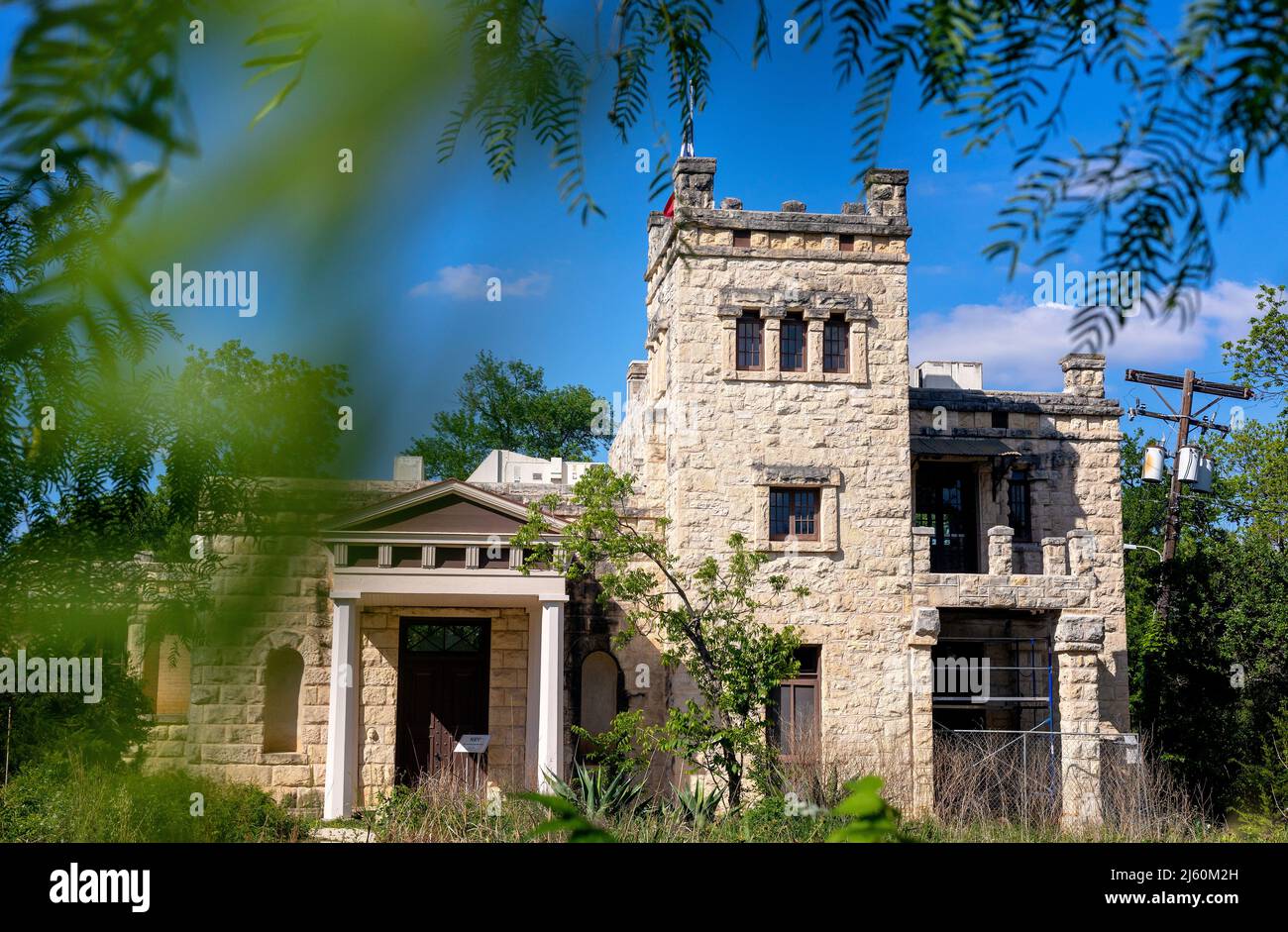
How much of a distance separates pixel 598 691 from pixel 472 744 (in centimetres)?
186

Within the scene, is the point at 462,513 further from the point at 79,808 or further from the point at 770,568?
the point at 79,808

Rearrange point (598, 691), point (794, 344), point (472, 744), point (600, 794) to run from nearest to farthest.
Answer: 1. point (600, 794)
2. point (472, 744)
3. point (598, 691)
4. point (794, 344)

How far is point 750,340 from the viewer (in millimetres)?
15875

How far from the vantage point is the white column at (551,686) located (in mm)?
14031

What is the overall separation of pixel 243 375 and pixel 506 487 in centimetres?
1576

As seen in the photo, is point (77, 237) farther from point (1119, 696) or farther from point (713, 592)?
point (1119, 696)

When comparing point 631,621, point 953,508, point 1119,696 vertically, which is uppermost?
point 953,508

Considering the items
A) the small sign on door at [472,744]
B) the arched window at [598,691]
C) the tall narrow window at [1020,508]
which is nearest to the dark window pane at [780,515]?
the arched window at [598,691]

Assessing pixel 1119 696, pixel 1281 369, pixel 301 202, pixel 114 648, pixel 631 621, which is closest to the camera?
pixel 301 202

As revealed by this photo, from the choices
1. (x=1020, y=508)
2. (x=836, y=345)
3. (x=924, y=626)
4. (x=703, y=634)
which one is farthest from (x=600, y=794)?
(x=1020, y=508)

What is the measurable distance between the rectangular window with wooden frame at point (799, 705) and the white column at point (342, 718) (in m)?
5.19

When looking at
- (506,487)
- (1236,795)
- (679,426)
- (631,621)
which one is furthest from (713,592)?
(1236,795)

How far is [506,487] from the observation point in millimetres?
16344

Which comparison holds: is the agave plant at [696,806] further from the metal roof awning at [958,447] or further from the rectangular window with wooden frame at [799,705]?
the metal roof awning at [958,447]
